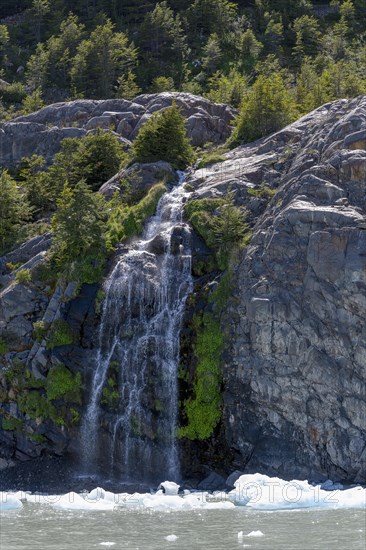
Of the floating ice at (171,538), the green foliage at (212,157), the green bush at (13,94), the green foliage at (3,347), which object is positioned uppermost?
the green bush at (13,94)

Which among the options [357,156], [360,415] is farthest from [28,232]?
[360,415]

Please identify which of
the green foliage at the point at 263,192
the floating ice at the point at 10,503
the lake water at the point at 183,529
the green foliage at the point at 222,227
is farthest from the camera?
the green foliage at the point at 263,192

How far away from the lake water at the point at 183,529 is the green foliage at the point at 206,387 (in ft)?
21.0

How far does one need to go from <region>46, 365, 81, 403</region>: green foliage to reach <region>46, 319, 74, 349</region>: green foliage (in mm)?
1072

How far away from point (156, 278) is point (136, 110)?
62.9ft

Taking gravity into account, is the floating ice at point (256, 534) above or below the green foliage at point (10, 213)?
below

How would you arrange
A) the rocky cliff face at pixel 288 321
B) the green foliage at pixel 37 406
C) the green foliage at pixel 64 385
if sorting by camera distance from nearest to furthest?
1. the rocky cliff face at pixel 288 321
2. the green foliage at pixel 64 385
3. the green foliage at pixel 37 406

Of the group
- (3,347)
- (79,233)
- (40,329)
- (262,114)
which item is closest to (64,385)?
(40,329)

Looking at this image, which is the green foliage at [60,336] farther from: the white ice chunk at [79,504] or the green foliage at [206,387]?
the white ice chunk at [79,504]

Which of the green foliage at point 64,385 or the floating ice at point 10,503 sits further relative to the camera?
the green foliage at point 64,385

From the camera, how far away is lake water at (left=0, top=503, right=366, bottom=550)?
19.7m

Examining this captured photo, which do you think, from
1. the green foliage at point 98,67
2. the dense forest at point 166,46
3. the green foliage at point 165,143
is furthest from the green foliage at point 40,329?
the green foliage at point 98,67

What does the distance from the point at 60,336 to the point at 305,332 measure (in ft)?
31.1

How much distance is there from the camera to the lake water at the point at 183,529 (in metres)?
19.7
